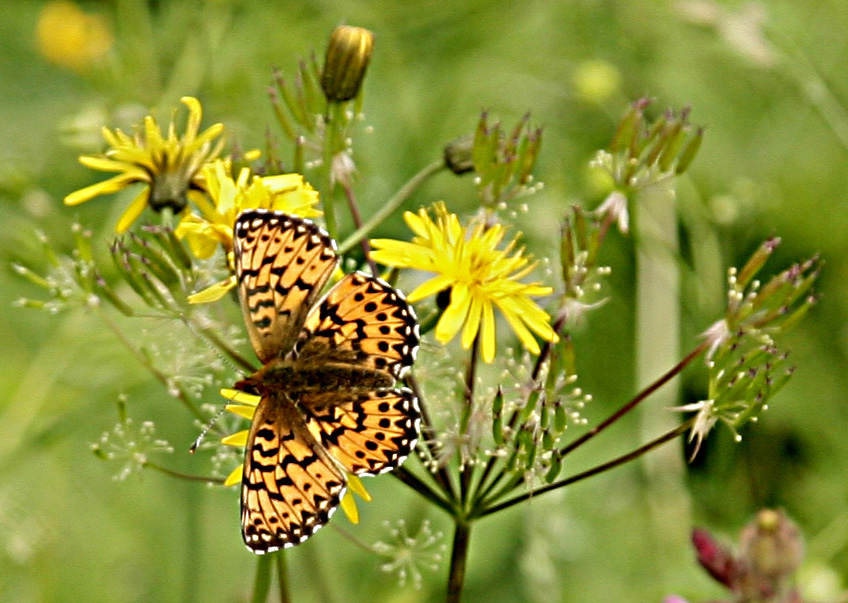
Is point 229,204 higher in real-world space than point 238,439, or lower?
higher

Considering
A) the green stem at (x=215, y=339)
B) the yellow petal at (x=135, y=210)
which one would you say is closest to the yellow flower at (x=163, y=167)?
the yellow petal at (x=135, y=210)

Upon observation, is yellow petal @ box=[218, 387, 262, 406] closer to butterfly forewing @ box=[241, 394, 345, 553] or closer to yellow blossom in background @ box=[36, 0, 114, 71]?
butterfly forewing @ box=[241, 394, 345, 553]

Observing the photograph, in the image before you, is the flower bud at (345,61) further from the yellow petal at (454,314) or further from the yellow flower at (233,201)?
the yellow petal at (454,314)

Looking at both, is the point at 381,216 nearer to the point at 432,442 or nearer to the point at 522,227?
the point at 432,442

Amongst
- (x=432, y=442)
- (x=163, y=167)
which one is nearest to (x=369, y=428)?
(x=432, y=442)

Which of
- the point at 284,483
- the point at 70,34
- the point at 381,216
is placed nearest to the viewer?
the point at 284,483

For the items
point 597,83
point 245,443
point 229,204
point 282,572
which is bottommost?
point 282,572
